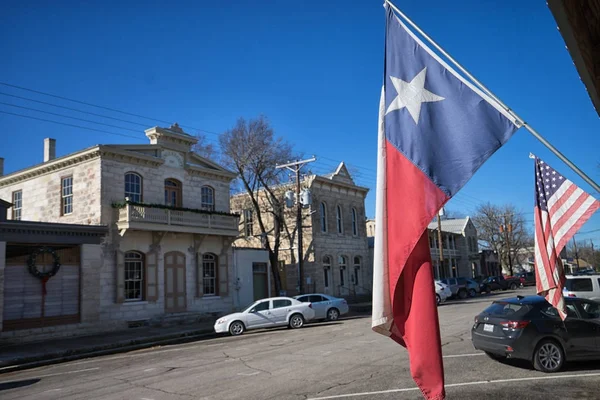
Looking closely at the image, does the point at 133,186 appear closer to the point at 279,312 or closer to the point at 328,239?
the point at 279,312

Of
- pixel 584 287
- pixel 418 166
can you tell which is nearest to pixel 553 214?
pixel 418 166

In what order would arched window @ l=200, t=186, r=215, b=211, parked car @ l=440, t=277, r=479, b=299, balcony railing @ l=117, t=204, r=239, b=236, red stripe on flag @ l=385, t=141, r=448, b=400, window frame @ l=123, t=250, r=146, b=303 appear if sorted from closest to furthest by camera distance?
1. red stripe on flag @ l=385, t=141, r=448, b=400
2. balcony railing @ l=117, t=204, r=239, b=236
3. window frame @ l=123, t=250, r=146, b=303
4. arched window @ l=200, t=186, r=215, b=211
5. parked car @ l=440, t=277, r=479, b=299

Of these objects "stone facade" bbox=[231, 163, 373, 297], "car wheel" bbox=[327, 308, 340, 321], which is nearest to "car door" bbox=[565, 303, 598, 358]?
"car wheel" bbox=[327, 308, 340, 321]

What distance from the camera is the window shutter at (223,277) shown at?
2923 cm

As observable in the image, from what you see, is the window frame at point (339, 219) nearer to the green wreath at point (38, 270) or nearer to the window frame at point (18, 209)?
the window frame at point (18, 209)

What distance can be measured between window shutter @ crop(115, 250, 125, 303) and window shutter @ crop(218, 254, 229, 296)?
255 inches

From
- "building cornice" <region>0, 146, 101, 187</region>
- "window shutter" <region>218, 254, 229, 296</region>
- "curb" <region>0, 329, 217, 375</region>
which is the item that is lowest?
"curb" <region>0, 329, 217, 375</region>

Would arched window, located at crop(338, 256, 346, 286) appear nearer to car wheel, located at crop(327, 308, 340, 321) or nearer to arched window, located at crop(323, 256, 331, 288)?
arched window, located at crop(323, 256, 331, 288)

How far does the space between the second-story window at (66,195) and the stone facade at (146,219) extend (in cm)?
21

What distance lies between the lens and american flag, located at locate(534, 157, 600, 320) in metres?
7.33

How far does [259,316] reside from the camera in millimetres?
21750

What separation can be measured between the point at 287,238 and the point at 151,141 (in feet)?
45.1

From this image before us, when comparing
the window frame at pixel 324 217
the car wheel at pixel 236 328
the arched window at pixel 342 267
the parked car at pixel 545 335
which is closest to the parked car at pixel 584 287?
the parked car at pixel 545 335

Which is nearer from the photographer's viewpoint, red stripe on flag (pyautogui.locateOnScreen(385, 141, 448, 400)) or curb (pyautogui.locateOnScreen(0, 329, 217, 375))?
red stripe on flag (pyautogui.locateOnScreen(385, 141, 448, 400))
